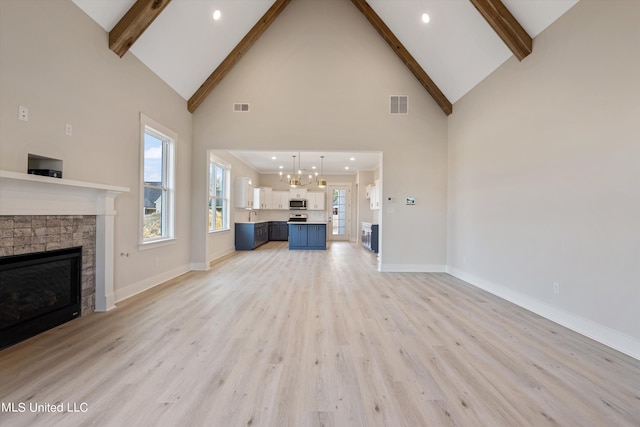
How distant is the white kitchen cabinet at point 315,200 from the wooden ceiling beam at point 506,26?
8.40 m

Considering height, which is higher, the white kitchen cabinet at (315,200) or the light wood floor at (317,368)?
the white kitchen cabinet at (315,200)

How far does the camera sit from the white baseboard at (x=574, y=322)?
7.80 feet

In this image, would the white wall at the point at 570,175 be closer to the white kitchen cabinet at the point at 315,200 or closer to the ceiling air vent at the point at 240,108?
the ceiling air vent at the point at 240,108

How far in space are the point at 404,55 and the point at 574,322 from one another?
4772 mm

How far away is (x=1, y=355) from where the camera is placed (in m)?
2.19

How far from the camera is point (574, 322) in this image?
9.39ft

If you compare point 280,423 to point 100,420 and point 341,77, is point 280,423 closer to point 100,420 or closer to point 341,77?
point 100,420

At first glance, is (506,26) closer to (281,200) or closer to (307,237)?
(307,237)

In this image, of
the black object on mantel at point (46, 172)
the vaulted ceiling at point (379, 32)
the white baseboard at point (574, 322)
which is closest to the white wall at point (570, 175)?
the white baseboard at point (574, 322)

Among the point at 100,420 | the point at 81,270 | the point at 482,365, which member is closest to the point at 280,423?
the point at 100,420

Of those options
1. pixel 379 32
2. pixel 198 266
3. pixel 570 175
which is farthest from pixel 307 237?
pixel 570 175

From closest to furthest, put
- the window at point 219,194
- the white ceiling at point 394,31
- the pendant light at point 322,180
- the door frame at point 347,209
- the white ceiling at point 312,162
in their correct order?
the white ceiling at point 394,31 → the window at point 219,194 → the white ceiling at point 312,162 → the pendant light at point 322,180 → the door frame at point 347,209

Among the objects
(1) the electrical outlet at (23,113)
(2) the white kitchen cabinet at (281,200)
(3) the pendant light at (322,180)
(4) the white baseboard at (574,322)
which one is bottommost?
(4) the white baseboard at (574,322)

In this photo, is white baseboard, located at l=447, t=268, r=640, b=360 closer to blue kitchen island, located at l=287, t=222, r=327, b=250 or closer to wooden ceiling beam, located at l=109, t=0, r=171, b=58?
blue kitchen island, located at l=287, t=222, r=327, b=250
